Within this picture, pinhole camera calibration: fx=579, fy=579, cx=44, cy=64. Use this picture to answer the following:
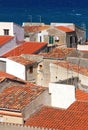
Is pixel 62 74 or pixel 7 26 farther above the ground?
pixel 7 26

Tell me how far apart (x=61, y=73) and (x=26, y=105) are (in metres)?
8.58

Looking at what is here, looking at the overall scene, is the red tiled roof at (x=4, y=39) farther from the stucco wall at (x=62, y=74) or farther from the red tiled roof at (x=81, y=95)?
the red tiled roof at (x=81, y=95)

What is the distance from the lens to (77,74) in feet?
116

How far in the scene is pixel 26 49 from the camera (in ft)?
158

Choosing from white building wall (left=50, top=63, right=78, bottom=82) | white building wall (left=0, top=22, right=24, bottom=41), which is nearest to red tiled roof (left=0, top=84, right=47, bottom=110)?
white building wall (left=50, top=63, right=78, bottom=82)

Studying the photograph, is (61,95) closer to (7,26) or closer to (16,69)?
(16,69)

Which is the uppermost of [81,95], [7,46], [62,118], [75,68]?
[7,46]

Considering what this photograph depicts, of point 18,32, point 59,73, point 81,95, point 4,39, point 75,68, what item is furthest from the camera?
point 18,32

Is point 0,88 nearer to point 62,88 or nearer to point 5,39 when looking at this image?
point 62,88

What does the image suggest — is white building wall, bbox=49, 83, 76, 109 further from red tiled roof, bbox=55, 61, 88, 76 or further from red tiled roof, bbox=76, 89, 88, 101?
red tiled roof, bbox=55, 61, 88, 76

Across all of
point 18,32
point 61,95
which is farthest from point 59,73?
point 18,32

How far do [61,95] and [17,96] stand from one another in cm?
245

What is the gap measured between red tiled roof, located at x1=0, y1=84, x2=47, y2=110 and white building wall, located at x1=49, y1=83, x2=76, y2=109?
908mm

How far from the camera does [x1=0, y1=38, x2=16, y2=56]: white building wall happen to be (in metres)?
48.4
